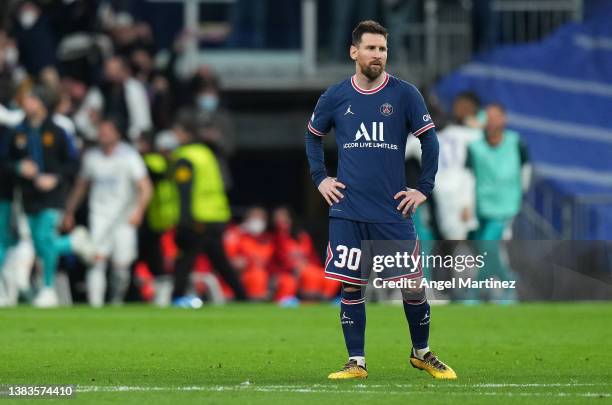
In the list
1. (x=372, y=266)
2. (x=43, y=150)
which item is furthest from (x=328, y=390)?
(x=43, y=150)

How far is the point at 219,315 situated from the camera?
17.1 meters

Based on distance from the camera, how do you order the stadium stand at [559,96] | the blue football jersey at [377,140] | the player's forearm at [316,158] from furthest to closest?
1. the stadium stand at [559,96]
2. the player's forearm at [316,158]
3. the blue football jersey at [377,140]

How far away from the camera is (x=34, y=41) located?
73.1ft

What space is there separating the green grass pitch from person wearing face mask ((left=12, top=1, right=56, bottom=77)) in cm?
505

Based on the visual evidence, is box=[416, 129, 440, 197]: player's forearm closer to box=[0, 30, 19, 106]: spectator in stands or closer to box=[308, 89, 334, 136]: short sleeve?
box=[308, 89, 334, 136]: short sleeve

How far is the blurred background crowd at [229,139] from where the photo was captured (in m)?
18.7

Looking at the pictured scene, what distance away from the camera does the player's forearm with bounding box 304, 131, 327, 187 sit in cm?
1058

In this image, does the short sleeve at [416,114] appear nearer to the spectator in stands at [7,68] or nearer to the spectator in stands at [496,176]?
the spectator in stands at [496,176]

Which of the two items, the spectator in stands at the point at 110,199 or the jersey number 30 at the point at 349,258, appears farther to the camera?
the spectator in stands at the point at 110,199

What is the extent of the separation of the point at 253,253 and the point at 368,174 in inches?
469

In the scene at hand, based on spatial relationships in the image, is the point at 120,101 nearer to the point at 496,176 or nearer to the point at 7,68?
the point at 7,68

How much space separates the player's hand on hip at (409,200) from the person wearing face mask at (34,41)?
40.7 feet

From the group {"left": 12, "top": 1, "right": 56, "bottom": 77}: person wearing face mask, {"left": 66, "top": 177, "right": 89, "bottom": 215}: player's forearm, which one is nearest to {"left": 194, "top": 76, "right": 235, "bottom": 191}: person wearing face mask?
{"left": 66, "top": 177, "right": 89, "bottom": 215}: player's forearm

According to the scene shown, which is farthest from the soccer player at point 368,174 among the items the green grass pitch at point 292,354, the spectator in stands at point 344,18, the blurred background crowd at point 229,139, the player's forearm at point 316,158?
the spectator in stands at point 344,18
